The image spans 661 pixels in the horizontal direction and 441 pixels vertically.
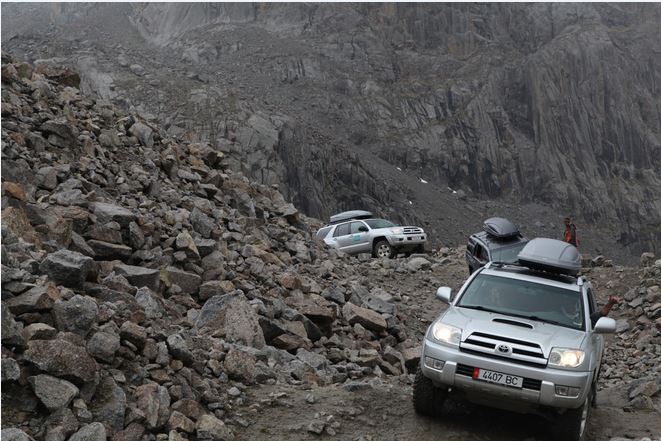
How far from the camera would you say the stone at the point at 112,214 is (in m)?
10.5

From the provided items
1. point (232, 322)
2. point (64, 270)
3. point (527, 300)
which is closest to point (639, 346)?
point (527, 300)

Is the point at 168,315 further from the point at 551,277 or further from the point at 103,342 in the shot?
the point at 551,277

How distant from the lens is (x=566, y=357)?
20.4 feet

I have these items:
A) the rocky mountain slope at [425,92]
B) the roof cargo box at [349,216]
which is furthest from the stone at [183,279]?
the rocky mountain slope at [425,92]

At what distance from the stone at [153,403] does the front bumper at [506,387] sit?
8.72ft

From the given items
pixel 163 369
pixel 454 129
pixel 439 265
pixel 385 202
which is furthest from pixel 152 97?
pixel 163 369

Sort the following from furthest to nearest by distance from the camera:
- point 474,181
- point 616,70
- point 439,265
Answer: point 616,70
point 474,181
point 439,265

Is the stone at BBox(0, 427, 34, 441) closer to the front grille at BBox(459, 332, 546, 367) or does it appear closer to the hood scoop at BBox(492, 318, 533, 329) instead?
the front grille at BBox(459, 332, 546, 367)

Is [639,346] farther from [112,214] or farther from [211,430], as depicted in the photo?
[112,214]

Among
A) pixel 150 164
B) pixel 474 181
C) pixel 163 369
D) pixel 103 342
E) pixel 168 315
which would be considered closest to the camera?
pixel 103 342

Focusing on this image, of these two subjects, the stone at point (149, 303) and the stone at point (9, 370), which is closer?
the stone at point (9, 370)

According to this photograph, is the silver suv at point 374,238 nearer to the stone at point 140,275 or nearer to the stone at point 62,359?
the stone at point 140,275

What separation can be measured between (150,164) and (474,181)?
61.4 metres

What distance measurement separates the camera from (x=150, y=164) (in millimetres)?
13945
